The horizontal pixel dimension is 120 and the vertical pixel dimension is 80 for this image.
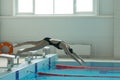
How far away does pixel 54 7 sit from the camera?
30.0 feet

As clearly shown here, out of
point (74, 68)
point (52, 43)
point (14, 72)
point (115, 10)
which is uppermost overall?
point (115, 10)

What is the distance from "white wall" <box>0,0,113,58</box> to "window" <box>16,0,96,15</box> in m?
0.36

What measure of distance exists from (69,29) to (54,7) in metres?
0.98

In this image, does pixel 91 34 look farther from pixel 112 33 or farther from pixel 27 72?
pixel 27 72

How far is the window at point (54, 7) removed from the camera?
8969 mm

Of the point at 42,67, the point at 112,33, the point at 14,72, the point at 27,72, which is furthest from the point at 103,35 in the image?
the point at 14,72

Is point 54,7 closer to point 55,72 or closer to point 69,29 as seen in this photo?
Result: point 69,29

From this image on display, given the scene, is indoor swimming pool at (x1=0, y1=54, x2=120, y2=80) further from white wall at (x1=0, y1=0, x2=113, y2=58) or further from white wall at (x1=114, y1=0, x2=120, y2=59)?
white wall at (x1=0, y1=0, x2=113, y2=58)

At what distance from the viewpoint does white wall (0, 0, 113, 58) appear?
28.2 ft

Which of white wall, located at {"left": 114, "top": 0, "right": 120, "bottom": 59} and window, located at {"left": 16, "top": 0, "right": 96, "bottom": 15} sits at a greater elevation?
window, located at {"left": 16, "top": 0, "right": 96, "bottom": 15}

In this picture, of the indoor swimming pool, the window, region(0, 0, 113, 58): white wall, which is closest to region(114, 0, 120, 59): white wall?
region(0, 0, 113, 58): white wall

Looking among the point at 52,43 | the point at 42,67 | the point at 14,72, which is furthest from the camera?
the point at 42,67

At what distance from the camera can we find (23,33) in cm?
899

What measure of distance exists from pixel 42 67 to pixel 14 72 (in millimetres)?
1776
